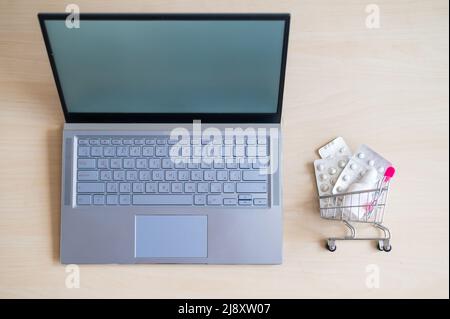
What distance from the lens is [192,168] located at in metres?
0.79

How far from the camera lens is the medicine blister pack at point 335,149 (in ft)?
2.64

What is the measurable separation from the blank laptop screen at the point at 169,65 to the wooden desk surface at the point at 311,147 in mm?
105

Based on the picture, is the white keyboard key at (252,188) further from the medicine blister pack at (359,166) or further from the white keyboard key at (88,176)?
the white keyboard key at (88,176)

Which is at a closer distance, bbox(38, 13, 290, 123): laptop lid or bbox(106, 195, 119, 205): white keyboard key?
bbox(38, 13, 290, 123): laptop lid

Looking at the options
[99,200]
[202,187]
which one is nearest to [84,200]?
[99,200]

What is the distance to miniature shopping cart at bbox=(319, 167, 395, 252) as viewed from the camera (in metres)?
0.74

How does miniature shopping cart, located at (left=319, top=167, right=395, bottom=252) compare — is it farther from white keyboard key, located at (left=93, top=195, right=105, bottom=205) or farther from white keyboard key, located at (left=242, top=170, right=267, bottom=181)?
white keyboard key, located at (left=93, top=195, right=105, bottom=205)

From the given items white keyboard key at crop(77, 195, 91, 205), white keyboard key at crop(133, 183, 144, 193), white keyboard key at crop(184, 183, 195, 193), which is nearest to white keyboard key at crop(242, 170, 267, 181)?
white keyboard key at crop(184, 183, 195, 193)

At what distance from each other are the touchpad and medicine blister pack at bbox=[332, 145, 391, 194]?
0.28m

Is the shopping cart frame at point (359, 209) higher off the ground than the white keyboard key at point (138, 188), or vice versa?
the white keyboard key at point (138, 188)

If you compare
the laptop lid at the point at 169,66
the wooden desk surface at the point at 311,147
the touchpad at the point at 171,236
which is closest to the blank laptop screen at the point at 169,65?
the laptop lid at the point at 169,66
